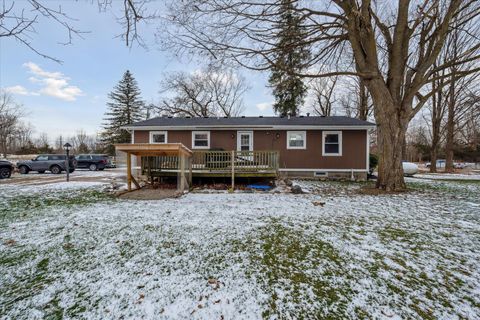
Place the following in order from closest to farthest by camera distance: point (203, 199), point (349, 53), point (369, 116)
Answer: point (203, 199), point (349, 53), point (369, 116)

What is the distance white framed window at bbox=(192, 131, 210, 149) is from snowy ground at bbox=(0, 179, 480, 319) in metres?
7.31

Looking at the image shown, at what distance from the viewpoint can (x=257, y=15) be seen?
23.7 feet

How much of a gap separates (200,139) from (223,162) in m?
4.01

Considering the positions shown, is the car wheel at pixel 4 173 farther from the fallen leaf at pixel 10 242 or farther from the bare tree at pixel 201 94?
the bare tree at pixel 201 94

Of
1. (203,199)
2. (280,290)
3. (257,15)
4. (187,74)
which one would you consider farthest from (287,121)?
(187,74)

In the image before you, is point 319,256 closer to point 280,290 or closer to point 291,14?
point 280,290

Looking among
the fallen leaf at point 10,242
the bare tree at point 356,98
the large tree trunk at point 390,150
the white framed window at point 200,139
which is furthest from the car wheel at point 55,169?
the bare tree at point 356,98

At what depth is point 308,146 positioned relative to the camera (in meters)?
12.0

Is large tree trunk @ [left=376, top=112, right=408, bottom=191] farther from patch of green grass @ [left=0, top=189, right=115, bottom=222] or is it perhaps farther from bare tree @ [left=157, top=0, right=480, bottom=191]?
patch of green grass @ [left=0, top=189, right=115, bottom=222]

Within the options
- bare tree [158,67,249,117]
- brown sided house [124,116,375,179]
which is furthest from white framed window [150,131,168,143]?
bare tree [158,67,249,117]

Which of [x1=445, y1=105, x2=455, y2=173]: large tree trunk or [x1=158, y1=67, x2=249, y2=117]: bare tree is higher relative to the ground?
[x1=158, y1=67, x2=249, y2=117]: bare tree

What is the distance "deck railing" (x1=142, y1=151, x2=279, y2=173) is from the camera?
884cm

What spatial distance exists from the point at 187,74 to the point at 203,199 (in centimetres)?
2223

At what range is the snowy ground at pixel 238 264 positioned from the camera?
2.28m
